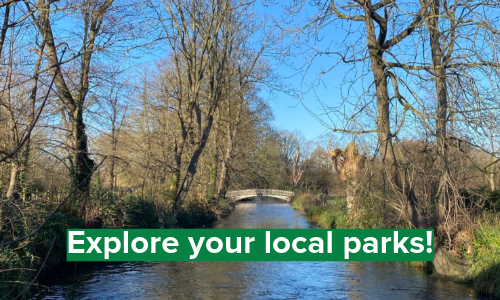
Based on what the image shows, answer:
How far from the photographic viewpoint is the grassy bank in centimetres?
748

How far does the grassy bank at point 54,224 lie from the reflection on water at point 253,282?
0.74m

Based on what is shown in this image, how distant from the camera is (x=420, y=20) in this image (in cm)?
A: 843

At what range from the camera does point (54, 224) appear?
1017cm

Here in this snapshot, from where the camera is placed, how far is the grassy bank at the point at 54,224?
748 centimetres

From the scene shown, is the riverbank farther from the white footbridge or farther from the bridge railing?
the white footbridge

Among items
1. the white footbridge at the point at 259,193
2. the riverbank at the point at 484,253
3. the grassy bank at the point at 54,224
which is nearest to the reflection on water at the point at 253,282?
the riverbank at the point at 484,253

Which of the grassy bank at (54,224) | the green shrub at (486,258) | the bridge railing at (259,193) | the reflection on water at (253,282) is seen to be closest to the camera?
the grassy bank at (54,224)

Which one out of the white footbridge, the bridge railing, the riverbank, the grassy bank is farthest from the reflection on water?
the white footbridge

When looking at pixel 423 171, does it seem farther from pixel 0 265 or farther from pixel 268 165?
pixel 268 165

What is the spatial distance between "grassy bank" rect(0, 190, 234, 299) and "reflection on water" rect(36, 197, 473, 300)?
735 millimetres

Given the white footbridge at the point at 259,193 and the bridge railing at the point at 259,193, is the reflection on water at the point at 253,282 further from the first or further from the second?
the white footbridge at the point at 259,193

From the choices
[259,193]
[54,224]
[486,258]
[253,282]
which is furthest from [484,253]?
[259,193]

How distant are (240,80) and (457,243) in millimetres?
18616

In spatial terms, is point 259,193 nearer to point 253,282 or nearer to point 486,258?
point 253,282
